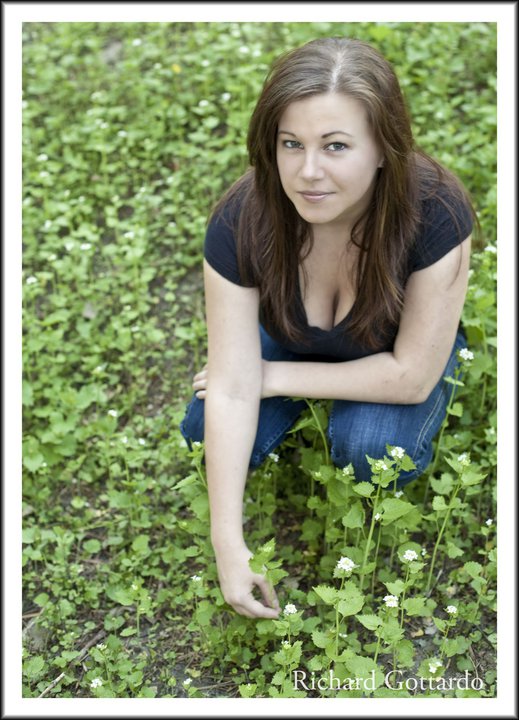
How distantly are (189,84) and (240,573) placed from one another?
9.27 feet

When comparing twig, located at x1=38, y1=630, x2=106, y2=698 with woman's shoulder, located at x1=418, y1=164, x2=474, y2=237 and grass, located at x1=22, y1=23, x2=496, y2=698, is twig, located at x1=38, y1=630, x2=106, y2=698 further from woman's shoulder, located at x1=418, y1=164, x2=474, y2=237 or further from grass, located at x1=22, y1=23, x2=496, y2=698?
woman's shoulder, located at x1=418, y1=164, x2=474, y2=237

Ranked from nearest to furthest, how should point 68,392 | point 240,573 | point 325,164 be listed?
point 325,164 < point 240,573 < point 68,392

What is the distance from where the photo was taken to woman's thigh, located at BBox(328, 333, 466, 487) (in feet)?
8.22

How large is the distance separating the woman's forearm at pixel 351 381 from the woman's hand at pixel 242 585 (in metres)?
0.45

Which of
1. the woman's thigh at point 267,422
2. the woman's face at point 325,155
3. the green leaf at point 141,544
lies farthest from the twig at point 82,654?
the woman's face at point 325,155

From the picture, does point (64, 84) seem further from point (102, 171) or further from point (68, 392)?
point (68, 392)

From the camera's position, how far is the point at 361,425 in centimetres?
252

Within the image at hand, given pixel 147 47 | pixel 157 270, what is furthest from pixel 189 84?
pixel 157 270

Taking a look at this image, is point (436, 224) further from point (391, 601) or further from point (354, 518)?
point (391, 601)

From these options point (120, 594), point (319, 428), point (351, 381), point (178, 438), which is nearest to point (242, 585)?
point (120, 594)

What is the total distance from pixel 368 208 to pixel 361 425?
22.3 inches

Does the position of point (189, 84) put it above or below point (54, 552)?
above

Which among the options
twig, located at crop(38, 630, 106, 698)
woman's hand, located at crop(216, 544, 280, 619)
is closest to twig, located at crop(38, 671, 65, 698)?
twig, located at crop(38, 630, 106, 698)

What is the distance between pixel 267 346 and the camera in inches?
112
